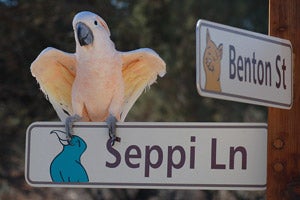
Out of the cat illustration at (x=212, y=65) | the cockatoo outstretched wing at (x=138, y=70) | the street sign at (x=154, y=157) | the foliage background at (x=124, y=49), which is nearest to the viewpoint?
the cat illustration at (x=212, y=65)

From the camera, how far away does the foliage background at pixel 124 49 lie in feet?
28.5

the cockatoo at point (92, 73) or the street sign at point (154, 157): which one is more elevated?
the cockatoo at point (92, 73)

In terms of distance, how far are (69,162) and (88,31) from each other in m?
0.85

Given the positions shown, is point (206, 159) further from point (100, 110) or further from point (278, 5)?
point (100, 110)

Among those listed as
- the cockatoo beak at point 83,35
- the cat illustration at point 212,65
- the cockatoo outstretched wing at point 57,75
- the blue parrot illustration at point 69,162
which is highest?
the cockatoo beak at point 83,35

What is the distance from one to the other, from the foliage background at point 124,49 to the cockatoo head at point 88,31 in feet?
16.2

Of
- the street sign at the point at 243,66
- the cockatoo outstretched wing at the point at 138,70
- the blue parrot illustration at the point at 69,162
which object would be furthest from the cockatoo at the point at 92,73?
the street sign at the point at 243,66

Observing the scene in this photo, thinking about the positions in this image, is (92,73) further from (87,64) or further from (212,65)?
Answer: (212,65)

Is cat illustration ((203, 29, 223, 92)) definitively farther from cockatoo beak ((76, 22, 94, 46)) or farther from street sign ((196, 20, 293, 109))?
cockatoo beak ((76, 22, 94, 46))

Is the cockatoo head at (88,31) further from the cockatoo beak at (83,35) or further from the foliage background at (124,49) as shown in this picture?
the foliage background at (124,49)

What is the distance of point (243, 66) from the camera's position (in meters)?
2.65

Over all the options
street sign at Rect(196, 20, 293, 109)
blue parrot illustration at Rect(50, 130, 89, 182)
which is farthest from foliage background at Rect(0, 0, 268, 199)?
Result: street sign at Rect(196, 20, 293, 109)

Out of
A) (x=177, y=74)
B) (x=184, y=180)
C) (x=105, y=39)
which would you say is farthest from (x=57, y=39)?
(x=184, y=180)

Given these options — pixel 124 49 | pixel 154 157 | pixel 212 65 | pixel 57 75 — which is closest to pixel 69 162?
pixel 154 157
